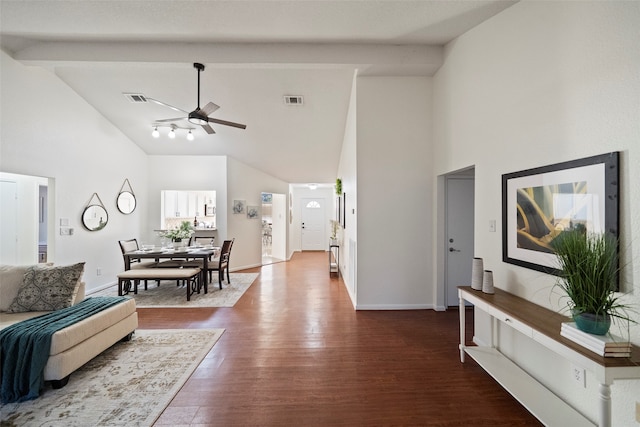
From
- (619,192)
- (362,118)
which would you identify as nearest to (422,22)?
(362,118)

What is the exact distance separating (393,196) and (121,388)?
3629 mm

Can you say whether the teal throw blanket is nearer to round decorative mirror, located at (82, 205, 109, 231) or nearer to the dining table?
the dining table

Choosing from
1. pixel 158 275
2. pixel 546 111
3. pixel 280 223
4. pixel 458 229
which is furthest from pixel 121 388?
pixel 280 223

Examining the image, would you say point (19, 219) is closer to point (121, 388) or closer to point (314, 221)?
point (121, 388)

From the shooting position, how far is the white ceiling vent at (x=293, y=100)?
4.38m

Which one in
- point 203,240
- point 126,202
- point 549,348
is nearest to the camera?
point 549,348

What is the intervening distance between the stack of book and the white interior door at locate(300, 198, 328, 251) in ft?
29.5

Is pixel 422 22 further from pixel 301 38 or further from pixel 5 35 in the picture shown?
pixel 5 35

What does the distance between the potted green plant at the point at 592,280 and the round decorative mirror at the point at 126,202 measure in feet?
23.0

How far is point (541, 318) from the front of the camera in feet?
5.89

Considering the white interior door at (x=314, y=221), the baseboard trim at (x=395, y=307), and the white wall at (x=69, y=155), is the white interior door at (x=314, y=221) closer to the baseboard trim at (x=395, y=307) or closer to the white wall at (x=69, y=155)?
the white wall at (x=69, y=155)

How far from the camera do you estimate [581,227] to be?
1760 millimetres

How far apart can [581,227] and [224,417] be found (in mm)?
2809

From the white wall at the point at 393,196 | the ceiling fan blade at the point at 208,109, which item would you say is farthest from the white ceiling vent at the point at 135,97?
the white wall at the point at 393,196
